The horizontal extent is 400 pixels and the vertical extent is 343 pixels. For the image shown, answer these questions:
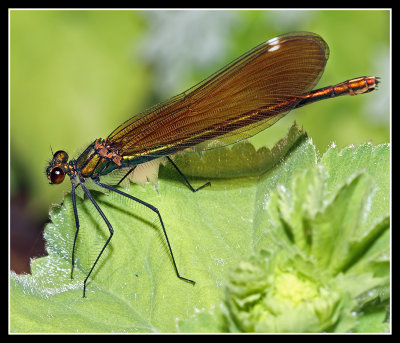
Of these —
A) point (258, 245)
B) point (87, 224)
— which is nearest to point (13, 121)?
point (87, 224)

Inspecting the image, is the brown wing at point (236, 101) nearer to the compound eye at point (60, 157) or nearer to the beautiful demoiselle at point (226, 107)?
the beautiful demoiselle at point (226, 107)

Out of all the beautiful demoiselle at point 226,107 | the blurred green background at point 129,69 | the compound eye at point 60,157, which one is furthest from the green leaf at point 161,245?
the blurred green background at point 129,69

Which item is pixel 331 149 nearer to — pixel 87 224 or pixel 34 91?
pixel 87 224

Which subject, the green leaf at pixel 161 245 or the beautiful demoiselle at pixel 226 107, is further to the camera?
the beautiful demoiselle at pixel 226 107

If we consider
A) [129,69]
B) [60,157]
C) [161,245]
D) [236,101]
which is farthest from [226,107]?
[129,69]

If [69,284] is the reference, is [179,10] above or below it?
above

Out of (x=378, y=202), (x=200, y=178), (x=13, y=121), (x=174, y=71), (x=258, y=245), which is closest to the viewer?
(x=378, y=202)
